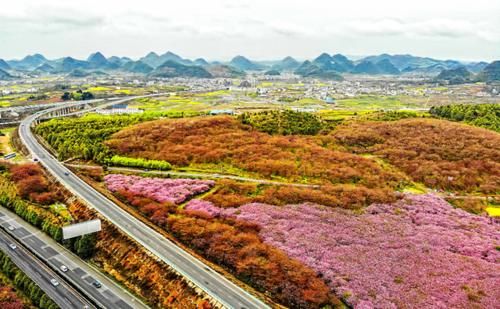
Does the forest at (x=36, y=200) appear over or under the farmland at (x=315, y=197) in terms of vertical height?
under

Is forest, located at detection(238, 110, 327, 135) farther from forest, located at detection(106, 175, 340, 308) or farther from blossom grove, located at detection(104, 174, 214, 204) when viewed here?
forest, located at detection(106, 175, 340, 308)

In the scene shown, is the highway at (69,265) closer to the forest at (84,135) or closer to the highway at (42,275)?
the highway at (42,275)

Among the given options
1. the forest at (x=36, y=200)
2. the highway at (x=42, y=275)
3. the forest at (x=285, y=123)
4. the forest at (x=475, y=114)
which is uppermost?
the forest at (x=475, y=114)

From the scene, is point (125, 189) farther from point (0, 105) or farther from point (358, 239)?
point (0, 105)

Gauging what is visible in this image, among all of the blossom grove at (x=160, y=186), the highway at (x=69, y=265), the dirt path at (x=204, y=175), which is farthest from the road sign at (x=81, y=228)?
the dirt path at (x=204, y=175)

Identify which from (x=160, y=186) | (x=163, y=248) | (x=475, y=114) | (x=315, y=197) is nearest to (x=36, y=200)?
(x=160, y=186)

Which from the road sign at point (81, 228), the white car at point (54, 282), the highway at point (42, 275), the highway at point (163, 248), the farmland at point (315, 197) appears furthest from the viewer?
the road sign at point (81, 228)

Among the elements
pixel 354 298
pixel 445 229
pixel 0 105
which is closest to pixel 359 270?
pixel 354 298
